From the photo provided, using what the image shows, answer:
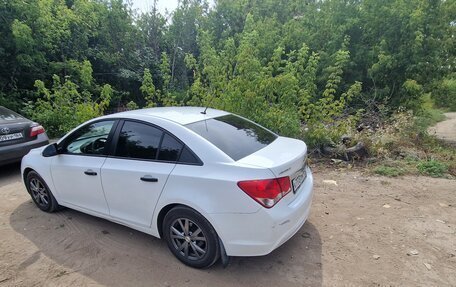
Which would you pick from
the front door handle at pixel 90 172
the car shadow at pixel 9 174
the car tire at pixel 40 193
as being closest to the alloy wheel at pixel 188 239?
the front door handle at pixel 90 172

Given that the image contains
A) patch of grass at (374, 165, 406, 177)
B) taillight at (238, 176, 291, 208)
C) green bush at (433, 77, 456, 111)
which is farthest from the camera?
green bush at (433, 77, 456, 111)

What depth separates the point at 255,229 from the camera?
2.73 meters

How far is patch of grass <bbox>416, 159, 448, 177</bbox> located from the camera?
5.66 meters

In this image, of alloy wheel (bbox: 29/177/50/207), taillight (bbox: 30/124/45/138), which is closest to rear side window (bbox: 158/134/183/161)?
alloy wheel (bbox: 29/177/50/207)

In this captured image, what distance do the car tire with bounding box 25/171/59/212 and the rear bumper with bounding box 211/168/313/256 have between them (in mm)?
2824

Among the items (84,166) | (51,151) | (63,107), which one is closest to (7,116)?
(63,107)

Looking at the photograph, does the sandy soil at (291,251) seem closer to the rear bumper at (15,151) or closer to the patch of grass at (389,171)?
the patch of grass at (389,171)

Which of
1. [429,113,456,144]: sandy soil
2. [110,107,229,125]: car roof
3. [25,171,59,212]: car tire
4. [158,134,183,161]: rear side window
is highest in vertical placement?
[110,107,229,125]: car roof

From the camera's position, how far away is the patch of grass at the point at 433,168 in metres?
5.66

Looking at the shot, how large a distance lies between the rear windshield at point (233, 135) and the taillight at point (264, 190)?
35 cm

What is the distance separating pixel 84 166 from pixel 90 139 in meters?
0.37

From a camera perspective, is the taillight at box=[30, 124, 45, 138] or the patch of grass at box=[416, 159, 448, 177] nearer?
the patch of grass at box=[416, 159, 448, 177]

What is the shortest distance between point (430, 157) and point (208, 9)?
16.5m

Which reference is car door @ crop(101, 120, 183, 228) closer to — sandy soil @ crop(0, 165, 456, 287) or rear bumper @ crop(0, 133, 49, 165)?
sandy soil @ crop(0, 165, 456, 287)
